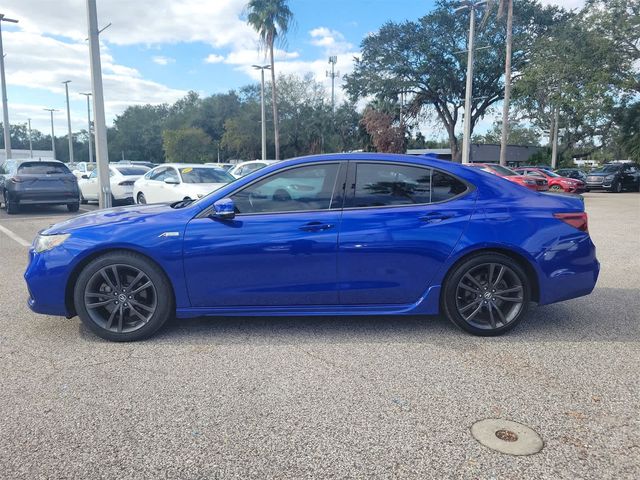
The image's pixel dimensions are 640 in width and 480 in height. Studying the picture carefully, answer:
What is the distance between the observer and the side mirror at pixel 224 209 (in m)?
4.11

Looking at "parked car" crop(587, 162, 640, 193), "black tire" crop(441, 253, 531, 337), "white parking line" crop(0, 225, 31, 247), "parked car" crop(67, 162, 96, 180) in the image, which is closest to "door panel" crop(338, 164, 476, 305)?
"black tire" crop(441, 253, 531, 337)

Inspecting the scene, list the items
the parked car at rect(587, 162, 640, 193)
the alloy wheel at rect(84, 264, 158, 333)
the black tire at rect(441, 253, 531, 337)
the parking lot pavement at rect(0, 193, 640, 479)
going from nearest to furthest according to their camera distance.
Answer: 1. the parking lot pavement at rect(0, 193, 640, 479)
2. the alloy wheel at rect(84, 264, 158, 333)
3. the black tire at rect(441, 253, 531, 337)
4. the parked car at rect(587, 162, 640, 193)

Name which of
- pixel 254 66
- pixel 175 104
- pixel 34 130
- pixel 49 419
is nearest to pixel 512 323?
pixel 49 419

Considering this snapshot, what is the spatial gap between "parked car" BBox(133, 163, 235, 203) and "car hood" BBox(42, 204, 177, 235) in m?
6.55

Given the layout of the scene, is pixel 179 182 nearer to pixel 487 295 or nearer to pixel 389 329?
pixel 389 329

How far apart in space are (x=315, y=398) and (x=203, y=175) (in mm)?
9556

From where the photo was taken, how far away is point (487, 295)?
4.39 m

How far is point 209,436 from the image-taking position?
9.32 ft

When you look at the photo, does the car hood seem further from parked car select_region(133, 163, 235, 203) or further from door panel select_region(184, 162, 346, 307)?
parked car select_region(133, 163, 235, 203)

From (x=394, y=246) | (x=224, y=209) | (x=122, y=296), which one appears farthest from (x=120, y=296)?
(x=394, y=246)

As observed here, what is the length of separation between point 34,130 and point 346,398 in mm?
154689

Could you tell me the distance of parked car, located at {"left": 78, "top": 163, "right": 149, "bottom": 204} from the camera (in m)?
15.6

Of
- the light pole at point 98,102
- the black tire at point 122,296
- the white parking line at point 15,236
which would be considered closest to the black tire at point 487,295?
the black tire at point 122,296

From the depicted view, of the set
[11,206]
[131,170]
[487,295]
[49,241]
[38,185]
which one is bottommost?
[487,295]
